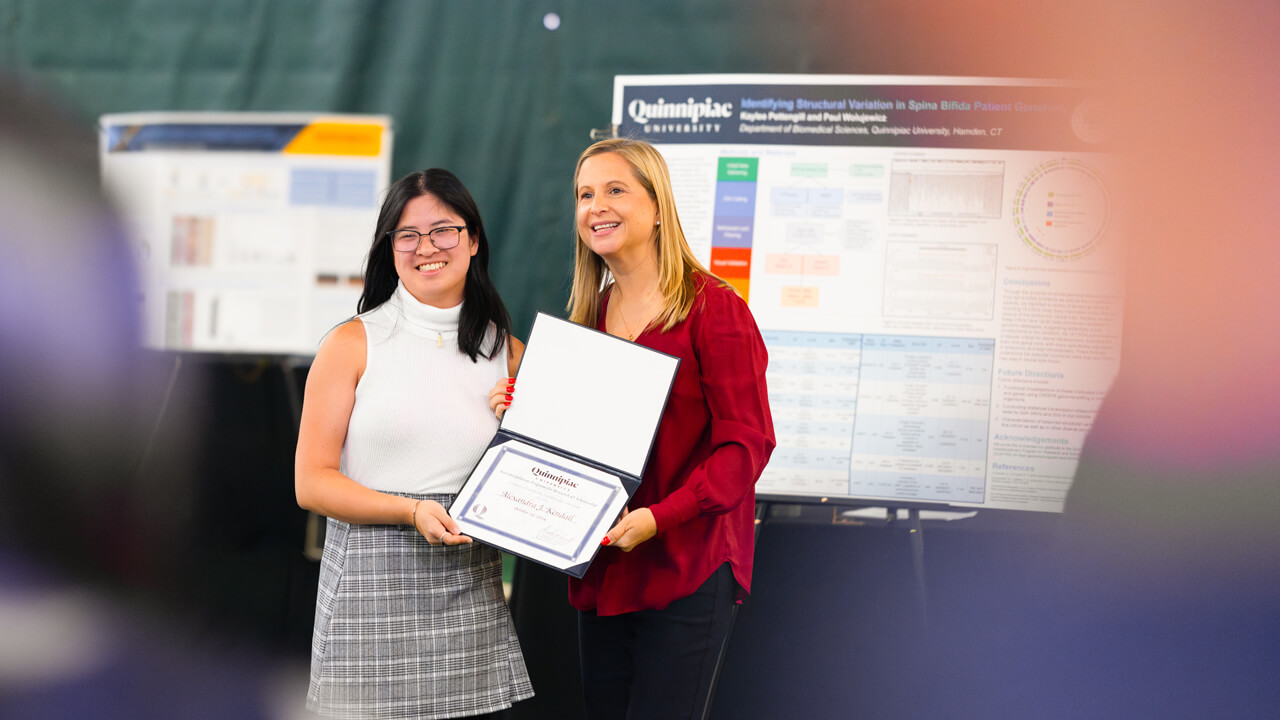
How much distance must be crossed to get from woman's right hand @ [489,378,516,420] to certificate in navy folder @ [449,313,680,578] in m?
0.01

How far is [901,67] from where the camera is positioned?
232 centimetres

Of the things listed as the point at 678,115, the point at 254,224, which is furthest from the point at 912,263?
the point at 254,224

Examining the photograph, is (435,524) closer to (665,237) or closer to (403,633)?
(403,633)

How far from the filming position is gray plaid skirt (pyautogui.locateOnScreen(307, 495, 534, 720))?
61.1 inches

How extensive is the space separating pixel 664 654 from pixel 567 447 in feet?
1.42

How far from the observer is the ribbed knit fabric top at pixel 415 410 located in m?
1.58

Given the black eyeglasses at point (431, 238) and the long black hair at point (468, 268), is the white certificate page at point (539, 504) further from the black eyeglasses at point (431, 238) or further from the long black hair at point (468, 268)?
the black eyeglasses at point (431, 238)

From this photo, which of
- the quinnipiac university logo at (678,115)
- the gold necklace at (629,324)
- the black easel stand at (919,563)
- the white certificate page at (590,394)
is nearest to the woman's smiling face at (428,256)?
the white certificate page at (590,394)

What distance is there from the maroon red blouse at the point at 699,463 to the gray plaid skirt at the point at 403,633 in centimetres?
22

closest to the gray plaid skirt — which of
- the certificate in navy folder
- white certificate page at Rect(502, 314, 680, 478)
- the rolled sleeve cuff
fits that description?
the certificate in navy folder

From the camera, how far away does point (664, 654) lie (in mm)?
1558

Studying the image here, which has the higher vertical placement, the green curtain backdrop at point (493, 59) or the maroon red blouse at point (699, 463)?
the green curtain backdrop at point (493, 59)

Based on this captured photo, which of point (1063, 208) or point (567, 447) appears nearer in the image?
point (567, 447)

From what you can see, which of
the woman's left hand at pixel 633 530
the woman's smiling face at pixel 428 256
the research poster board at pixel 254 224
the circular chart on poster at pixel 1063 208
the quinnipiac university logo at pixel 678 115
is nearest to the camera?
the woman's left hand at pixel 633 530
